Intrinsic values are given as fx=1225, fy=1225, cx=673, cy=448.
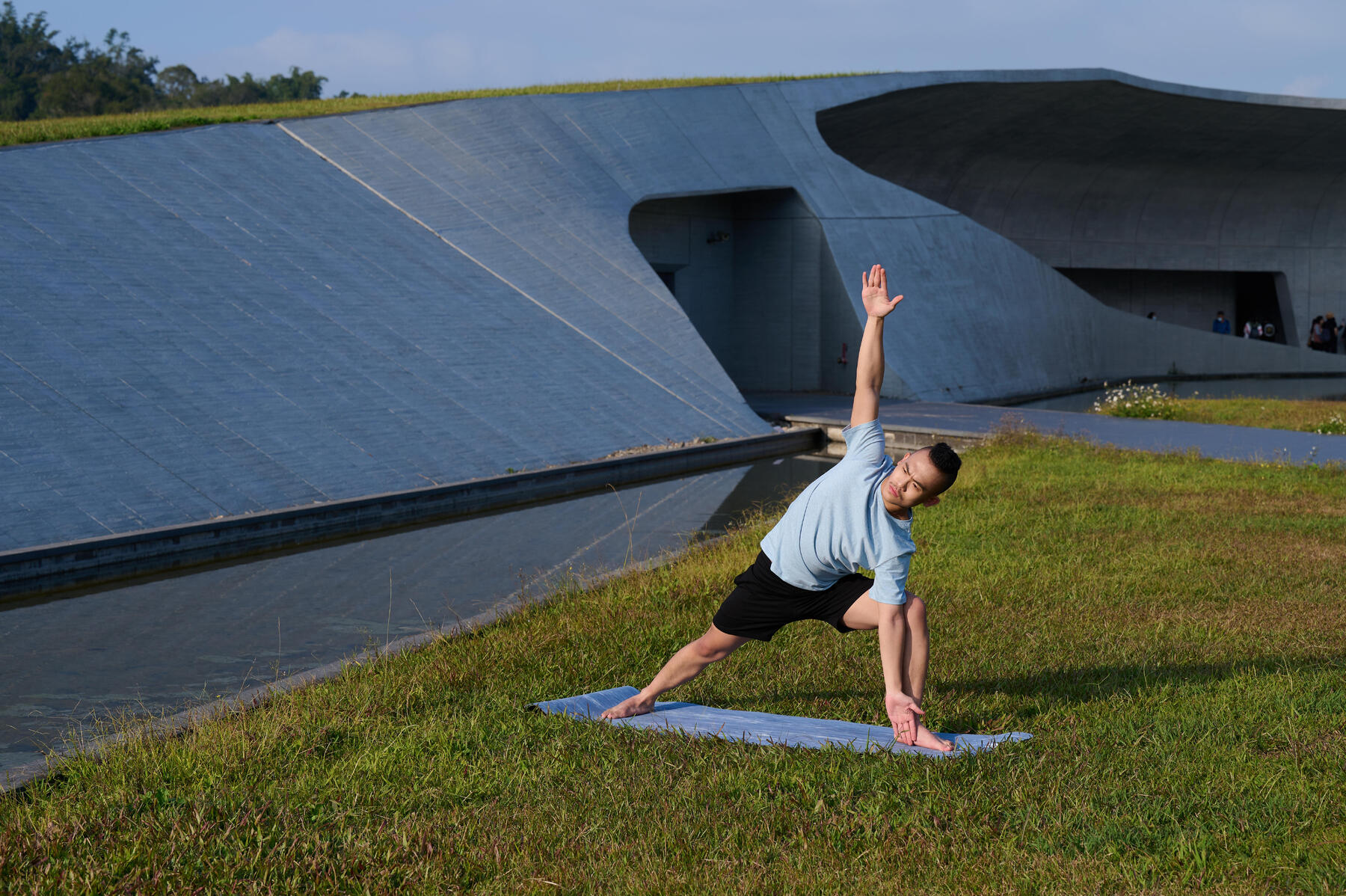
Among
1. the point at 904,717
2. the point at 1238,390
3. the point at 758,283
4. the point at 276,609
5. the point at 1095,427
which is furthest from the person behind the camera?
the point at 1238,390

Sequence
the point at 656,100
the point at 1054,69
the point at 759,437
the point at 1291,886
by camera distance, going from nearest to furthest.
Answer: the point at 1291,886, the point at 759,437, the point at 656,100, the point at 1054,69

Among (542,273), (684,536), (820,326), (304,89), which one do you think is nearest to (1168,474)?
(684,536)

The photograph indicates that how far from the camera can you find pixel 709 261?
2088cm

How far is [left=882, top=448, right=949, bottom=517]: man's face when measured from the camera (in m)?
3.77

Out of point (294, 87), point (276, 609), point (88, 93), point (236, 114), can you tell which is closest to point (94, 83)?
point (88, 93)

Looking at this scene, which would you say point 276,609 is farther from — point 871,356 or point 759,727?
point 871,356

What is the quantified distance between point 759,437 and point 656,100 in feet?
24.8

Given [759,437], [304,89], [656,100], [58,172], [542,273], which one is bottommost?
[759,437]

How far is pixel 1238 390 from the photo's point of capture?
26.6 meters

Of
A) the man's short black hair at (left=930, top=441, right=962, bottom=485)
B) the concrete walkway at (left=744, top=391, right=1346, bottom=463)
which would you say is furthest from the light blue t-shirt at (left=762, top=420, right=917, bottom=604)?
the concrete walkway at (left=744, top=391, right=1346, bottom=463)

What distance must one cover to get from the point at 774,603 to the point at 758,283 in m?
16.9

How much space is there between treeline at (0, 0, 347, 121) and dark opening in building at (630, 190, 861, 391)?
28.4m

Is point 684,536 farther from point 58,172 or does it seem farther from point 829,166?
point 829,166

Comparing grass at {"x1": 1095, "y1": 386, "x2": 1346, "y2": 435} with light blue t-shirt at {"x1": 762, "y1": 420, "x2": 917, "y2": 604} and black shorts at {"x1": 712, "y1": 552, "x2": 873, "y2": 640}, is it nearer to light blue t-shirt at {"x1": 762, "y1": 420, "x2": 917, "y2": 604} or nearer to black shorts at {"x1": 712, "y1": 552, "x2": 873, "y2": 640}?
black shorts at {"x1": 712, "y1": 552, "x2": 873, "y2": 640}
